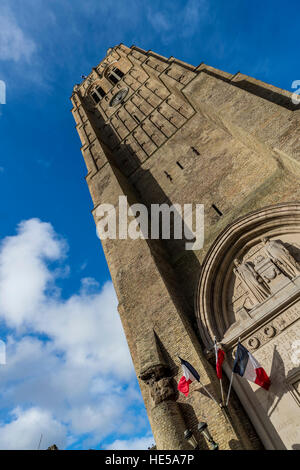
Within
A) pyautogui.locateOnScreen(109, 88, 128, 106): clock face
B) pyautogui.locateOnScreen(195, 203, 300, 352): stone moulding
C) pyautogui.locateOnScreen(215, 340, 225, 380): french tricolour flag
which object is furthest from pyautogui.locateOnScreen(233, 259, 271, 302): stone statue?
pyautogui.locateOnScreen(109, 88, 128, 106): clock face

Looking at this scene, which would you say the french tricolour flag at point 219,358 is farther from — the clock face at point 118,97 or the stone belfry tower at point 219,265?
the clock face at point 118,97

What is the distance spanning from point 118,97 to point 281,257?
16.0m

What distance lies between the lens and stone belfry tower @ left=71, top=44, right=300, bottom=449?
227 inches

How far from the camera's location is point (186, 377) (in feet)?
19.3

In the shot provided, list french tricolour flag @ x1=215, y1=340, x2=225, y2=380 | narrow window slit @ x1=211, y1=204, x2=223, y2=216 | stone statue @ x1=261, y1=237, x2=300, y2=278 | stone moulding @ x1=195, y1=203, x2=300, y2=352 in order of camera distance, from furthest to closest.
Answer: narrow window slit @ x1=211, y1=204, x2=223, y2=216 → stone statue @ x1=261, y1=237, x2=300, y2=278 → stone moulding @ x1=195, y1=203, x2=300, y2=352 → french tricolour flag @ x1=215, y1=340, x2=225, y2=380

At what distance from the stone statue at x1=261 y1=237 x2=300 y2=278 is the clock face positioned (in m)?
14.6

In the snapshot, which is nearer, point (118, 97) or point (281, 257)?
point (281, 257)

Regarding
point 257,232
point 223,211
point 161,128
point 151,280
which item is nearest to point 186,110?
point 161,128

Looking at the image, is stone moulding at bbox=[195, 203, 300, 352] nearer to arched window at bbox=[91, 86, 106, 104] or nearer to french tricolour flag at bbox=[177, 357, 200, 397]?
french tricolour flag at bbox=[177, 357, 200, 397]

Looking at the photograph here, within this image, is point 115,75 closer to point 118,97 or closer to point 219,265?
point 118,97

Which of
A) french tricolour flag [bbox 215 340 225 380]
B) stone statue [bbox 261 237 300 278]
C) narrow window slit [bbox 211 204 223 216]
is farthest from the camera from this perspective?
narrow window slit [bbox 211 204 223 216]

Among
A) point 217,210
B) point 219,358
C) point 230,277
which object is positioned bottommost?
point 219,358

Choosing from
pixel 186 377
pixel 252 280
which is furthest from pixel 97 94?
pixel 186 377

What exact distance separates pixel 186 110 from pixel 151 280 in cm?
854
